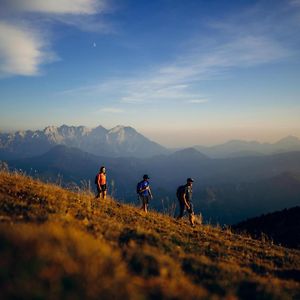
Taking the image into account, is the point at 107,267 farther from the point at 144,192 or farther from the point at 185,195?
the point at 185,195

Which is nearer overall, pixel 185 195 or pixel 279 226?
pixel 185 195

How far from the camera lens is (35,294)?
508 centimetres

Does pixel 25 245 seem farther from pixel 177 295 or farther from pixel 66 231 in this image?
pixel 177 295

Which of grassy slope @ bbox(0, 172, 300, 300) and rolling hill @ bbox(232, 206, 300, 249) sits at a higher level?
grassy slope @ bbox(0, 172, 300, 300)

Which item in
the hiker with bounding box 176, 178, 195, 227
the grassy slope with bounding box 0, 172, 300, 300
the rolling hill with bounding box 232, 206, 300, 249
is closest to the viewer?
the grassy slope with bounding box 0, 172, 300, 300

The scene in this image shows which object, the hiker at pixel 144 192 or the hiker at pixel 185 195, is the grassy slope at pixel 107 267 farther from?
the hiker at pixel 144 192

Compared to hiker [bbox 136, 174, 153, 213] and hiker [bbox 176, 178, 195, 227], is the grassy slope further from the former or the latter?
hiker [bbox 136, 174, 153, 213]

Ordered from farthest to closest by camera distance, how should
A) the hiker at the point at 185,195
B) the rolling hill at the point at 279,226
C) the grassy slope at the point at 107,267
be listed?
1. the rolling hill at the point at 279,226
2. the hiker at the point at 185,195
3. the grassy slope at the point at 107,267

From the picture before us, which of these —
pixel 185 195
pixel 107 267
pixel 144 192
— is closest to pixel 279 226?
pixel 185 195

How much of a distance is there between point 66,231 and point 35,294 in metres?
2.52

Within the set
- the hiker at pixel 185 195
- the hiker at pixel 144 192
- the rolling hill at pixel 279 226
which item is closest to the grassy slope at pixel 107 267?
the hiker at pixel 185 195

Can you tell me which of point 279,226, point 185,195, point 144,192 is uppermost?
point 144,192

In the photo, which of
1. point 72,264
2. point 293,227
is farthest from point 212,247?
point 293,227

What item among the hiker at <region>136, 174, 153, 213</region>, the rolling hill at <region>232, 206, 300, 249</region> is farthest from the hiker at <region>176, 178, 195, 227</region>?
the rolling hill at <region>232, 206, 300, 249</region>
